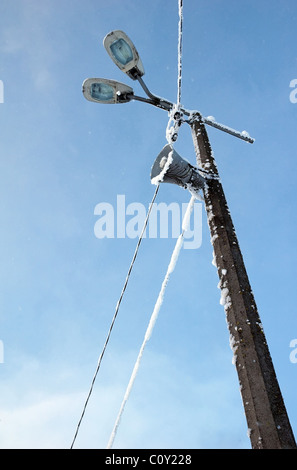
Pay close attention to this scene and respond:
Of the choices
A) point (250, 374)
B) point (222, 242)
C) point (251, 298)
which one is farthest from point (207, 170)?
point (250, 374)

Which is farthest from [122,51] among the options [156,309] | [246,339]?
[246,339]

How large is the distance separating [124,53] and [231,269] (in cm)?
253

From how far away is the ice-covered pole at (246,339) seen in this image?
226 cm

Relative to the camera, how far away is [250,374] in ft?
8.07

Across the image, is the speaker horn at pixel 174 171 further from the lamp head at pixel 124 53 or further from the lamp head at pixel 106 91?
the lamp head at pixel 124 53

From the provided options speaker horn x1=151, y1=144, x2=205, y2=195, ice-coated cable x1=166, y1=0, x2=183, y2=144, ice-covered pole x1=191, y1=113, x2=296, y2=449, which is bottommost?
ice-covered pole x1=191, y1=113, x2=296, y2=449

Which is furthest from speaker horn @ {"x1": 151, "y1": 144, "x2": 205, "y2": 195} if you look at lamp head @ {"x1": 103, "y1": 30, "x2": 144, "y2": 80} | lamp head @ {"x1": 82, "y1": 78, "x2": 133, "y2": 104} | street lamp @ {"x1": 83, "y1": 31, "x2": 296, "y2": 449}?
lamp head @ {"x1": 103, "y1": 30, "x2": 144, "y2": 80}

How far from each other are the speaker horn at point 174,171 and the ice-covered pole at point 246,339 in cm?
15

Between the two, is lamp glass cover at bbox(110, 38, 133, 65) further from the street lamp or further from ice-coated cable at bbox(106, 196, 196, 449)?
ice-coated cable at bbox(106, 196, 196, 449)

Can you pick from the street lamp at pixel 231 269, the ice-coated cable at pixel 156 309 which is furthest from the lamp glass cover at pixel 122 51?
the ice-coated cable at pixel 156 309

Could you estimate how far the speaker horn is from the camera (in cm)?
325

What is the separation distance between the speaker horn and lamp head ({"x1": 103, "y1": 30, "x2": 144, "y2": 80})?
3.73 ft
